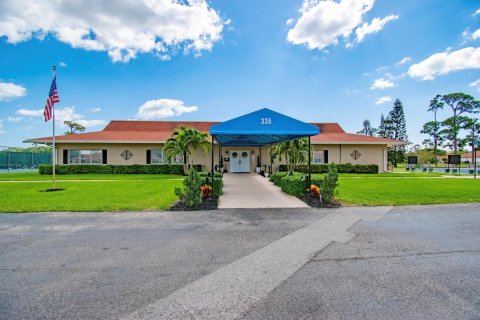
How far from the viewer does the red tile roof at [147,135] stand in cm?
2227

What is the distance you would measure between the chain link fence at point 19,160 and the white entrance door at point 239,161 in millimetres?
22048

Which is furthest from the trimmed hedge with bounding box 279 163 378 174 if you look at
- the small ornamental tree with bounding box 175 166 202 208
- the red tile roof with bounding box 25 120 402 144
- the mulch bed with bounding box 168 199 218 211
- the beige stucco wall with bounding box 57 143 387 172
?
the small ornamental tree with bounding box 175 166 202 208

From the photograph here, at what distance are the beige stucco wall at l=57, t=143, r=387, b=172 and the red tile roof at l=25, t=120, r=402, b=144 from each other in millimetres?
704

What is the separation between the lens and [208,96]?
2814 cm

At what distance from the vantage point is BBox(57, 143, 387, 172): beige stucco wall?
22.9 m

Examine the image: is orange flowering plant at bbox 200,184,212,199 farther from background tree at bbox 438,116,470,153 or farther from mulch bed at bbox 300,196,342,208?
background tree at bbox 438,116,470,153

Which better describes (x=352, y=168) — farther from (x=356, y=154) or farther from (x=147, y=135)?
(x=147, y=135)

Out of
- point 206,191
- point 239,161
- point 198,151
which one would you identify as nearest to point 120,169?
point 198,151

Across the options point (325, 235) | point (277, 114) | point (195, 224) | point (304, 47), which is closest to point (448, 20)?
point (304, 47)

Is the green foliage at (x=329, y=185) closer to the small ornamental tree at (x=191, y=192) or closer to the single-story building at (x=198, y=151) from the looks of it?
the small ornamental tree at (x=191, y=192)

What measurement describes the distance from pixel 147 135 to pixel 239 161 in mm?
9422

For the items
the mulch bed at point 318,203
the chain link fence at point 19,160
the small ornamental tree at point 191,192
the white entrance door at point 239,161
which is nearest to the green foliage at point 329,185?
the mulch bed at point 318,203

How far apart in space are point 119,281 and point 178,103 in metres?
33.3

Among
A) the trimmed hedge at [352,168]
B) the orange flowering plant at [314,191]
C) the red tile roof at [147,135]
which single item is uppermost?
the red tile roof at [147,135]
